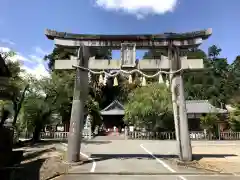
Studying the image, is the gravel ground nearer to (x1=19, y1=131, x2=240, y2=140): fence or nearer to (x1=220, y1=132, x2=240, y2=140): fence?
(x1=19, y1=131, x2=240, y2=140): fence

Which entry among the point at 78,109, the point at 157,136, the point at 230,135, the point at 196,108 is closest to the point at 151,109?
the point at 157,136

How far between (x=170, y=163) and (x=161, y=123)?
67.7 ft

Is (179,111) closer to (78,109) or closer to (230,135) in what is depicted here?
(78,109)

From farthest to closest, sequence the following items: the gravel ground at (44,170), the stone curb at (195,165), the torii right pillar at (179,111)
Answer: the torii right pillar at (179,111) < the stone curb at (195,165) < the gravel ground at (44,170)

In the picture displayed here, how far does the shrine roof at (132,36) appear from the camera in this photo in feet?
45.9

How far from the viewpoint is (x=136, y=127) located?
37.8 metres

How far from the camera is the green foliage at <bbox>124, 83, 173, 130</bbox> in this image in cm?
3303

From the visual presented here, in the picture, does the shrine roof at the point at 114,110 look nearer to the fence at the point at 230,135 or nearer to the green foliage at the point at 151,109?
the green foliage at the point at 151,109

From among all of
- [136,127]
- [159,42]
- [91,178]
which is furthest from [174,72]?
[136,127]

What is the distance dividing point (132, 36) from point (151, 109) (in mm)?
19401

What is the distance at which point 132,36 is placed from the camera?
1428 cm

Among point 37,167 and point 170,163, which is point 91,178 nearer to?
point 37,167

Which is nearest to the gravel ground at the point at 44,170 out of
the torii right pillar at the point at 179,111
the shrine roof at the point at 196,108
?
the torii right pillar at the point at 179,111

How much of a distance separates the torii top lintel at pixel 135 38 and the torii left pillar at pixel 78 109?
57cm
